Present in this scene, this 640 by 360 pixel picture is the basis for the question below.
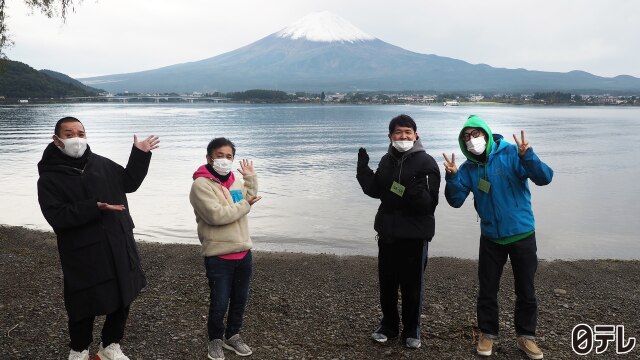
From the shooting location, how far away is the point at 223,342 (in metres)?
4.48

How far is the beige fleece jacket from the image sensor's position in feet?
12.8

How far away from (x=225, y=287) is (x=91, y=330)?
3.35 feet

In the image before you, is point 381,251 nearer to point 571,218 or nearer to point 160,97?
point 571,218

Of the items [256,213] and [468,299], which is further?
[256,213]

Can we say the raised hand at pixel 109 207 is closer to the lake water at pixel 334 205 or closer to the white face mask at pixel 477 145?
the white face mask at pixel 477 145

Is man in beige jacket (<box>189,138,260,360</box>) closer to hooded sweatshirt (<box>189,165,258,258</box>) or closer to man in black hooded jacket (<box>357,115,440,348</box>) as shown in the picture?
hooded sweatshirt (<box>189,165,258,258</box>)

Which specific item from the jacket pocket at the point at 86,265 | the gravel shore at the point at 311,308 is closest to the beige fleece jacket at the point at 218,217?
the jacket pocket at the point at 86,265

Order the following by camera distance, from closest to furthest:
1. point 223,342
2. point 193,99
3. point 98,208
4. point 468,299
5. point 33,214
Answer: point 98,208 → point 223,342 → point 468,299 → point 33,214 → point 193,99

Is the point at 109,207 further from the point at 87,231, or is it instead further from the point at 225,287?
the point at 225,287

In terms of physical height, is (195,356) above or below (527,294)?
below

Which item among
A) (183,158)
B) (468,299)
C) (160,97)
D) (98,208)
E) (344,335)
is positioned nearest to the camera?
(98,208)

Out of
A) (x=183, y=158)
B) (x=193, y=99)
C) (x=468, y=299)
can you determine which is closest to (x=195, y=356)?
(x=468, y=299)

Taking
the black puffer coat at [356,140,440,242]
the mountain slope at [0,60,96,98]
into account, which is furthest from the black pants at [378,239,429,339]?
the mountain slope at [0,60,96,98]

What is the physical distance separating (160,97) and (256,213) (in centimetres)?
18667
